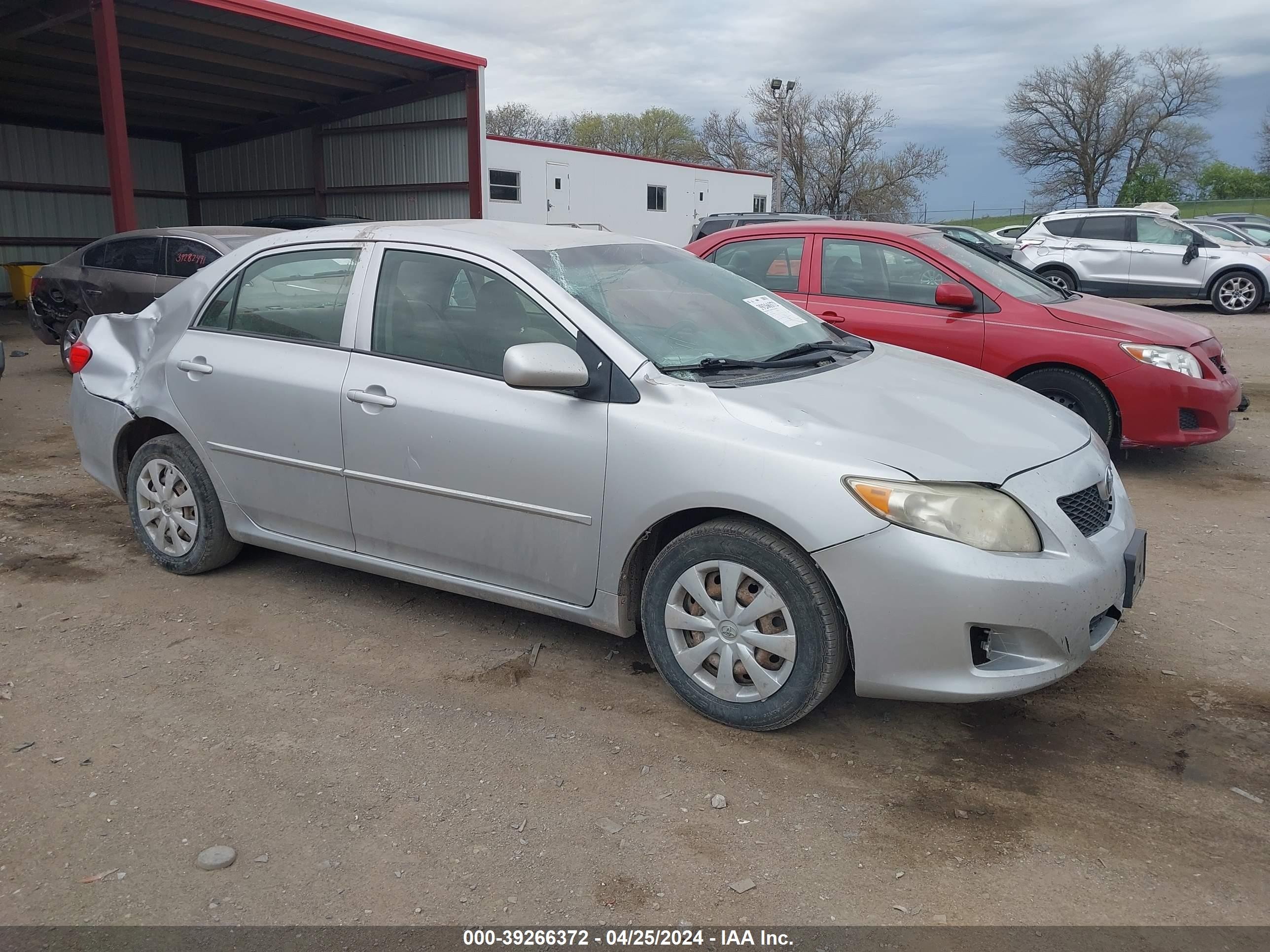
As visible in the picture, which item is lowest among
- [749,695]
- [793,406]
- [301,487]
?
[749,695]

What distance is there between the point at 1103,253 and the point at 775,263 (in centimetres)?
1209

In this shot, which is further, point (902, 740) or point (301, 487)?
point (301, 487)

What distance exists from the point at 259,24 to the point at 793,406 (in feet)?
45.0

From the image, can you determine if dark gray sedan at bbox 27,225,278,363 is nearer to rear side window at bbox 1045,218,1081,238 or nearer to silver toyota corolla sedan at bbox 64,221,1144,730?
silver toyota corolla sedan at bbox 64,221,1144,730

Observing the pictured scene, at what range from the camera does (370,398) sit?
391 cm

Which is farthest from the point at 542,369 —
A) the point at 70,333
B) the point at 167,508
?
the point at 70,333

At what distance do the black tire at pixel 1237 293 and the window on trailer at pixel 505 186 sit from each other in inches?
605

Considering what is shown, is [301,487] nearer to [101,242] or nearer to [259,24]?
[101,242]

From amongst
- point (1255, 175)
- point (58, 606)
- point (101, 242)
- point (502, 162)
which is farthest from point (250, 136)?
point (1255, 175)

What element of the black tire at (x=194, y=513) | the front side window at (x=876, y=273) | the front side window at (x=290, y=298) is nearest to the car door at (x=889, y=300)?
the front side window at (x=876, y=273)

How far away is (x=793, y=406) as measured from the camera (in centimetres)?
335

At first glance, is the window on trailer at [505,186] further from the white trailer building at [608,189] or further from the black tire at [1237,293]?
the black tire at [1237,293]

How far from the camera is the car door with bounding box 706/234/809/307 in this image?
7.14 meters

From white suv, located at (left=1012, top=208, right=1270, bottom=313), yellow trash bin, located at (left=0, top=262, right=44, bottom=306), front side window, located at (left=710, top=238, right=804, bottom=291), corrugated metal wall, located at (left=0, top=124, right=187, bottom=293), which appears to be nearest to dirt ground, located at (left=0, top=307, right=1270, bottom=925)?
front side window, located at (left=710, top=238, right=804, bottom=291)
